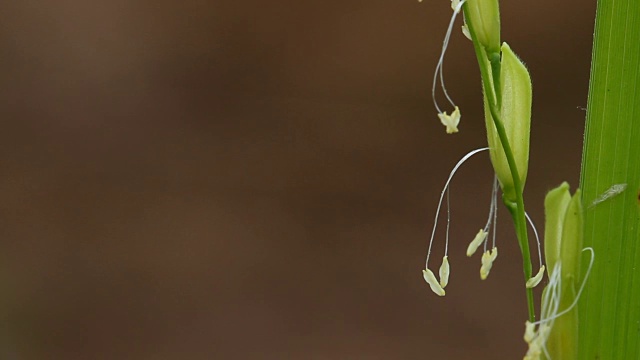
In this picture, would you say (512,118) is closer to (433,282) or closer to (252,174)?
(433,282)

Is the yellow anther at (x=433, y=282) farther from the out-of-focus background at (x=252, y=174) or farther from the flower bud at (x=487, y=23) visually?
the out-of-focus background at (x=252, y=174)

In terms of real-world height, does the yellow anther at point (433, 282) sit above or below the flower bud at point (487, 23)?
below

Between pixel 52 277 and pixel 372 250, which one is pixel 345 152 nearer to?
pixel 372 250

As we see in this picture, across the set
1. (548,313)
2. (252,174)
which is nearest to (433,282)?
(548,313)

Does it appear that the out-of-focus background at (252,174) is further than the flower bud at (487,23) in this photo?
Yes

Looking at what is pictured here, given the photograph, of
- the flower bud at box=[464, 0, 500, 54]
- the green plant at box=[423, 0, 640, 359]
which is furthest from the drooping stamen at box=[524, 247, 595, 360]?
the flower bud at box=[464, 0, 500, 54]

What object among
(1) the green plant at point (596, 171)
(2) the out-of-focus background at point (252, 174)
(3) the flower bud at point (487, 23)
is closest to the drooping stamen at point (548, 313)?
(1) the green plant at point (596, 171)
